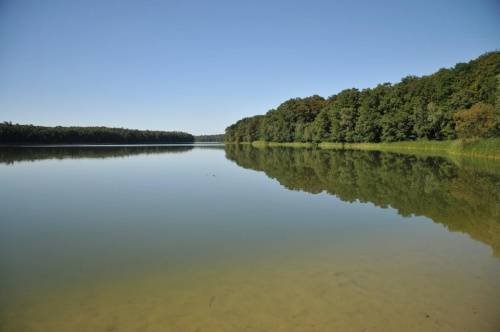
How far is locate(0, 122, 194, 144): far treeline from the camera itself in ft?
315

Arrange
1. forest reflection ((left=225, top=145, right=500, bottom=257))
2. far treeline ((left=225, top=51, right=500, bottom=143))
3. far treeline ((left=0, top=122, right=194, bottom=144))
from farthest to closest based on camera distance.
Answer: far treeline ((left=0, top=122, right=194, bottom=144)) < far treeline ((left=225, top=51, right=500, bottom=143)) < forest reflection ((left=225, top=145, right=500, bottom=257))

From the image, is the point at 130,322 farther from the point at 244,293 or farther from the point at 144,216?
the point at 144,216

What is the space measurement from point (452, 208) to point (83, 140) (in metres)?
139

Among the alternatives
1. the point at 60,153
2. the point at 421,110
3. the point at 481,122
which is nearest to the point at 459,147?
the point at 481,122

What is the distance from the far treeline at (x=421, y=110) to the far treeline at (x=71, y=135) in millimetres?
88937

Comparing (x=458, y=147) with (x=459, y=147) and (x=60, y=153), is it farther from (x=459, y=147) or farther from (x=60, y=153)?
(x=60, y=153)

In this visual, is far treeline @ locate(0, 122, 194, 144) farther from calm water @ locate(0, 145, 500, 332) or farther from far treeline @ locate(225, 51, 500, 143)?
calm water @ locate(0, 145, 500, 332)

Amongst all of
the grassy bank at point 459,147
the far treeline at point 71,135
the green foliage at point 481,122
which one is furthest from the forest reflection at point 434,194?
the far treeline at point 71,135

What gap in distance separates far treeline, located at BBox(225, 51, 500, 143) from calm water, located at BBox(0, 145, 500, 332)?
2844cm

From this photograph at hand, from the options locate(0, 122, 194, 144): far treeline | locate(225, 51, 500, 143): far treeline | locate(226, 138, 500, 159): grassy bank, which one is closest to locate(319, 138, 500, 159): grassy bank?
locate(226, 138, 500, 159): grassy bank

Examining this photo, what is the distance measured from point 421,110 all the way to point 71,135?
122 meters

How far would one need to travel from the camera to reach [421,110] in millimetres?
50312

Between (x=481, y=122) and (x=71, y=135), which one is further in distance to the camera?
(x=71, y=135)

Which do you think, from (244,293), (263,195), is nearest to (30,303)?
(244,293)
